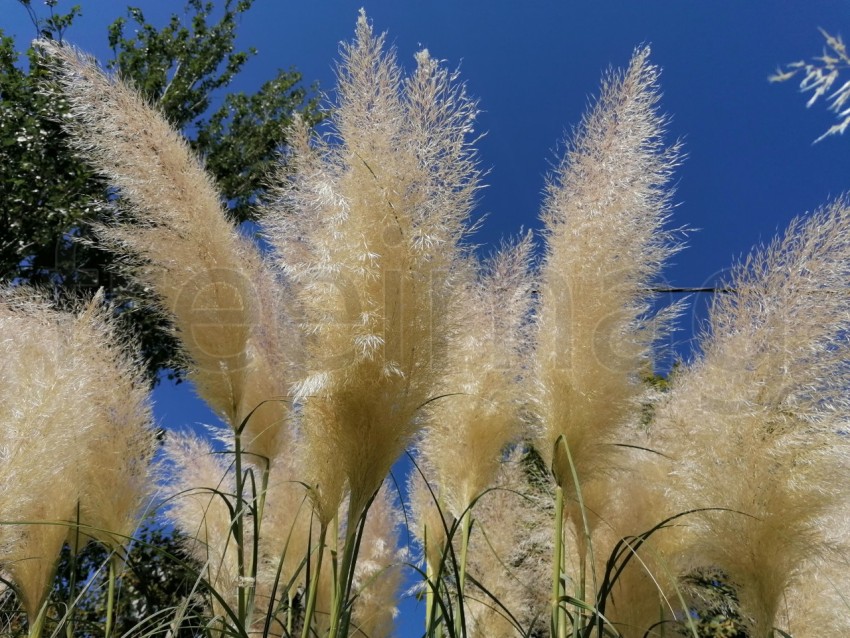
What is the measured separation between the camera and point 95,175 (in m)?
7.72

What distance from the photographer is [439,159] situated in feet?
6.26

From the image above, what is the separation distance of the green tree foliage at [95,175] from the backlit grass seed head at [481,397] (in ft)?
11.9

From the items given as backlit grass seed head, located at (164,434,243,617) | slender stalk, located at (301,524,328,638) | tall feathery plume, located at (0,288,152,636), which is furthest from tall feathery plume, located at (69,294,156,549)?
slender stalk, located at (301,524,328,638)

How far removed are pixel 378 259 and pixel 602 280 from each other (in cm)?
71

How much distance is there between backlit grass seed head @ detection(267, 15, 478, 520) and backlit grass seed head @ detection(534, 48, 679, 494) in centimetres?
38

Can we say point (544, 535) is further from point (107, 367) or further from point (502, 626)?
point (107, 367)

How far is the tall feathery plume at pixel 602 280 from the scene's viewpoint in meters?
2.02

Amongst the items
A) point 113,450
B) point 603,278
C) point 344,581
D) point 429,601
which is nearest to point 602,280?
point 603,278

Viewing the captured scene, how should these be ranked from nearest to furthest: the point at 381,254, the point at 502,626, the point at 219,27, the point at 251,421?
the point at 381,254, the point at 251,421, the point at 502,626, the point at 219,27

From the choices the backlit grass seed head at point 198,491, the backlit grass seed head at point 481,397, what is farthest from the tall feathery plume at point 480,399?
the backlit grass seed head at point 198,491

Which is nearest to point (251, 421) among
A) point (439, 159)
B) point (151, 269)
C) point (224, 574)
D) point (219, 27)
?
point (224, 574)

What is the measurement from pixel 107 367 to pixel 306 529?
1050mm

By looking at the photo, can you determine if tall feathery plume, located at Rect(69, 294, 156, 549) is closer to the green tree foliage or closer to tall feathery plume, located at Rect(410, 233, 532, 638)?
tall feathery plume, located at Rect(410, 233, 532, 638)

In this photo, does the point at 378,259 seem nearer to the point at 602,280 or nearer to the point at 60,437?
the point at 602,280
